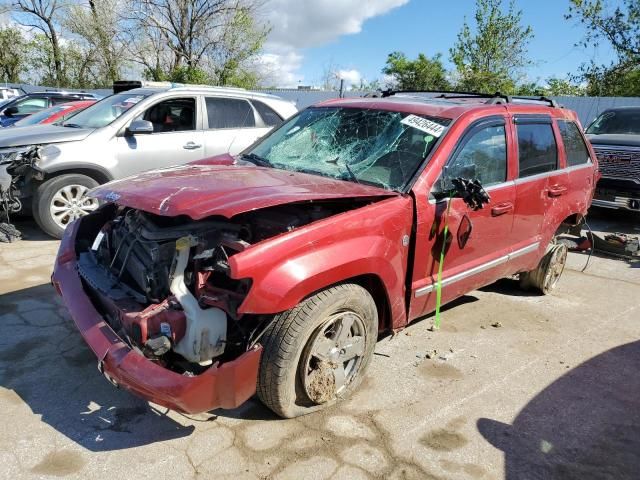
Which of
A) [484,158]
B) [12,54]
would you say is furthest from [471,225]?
[12,54]

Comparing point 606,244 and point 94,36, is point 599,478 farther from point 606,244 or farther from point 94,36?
point 94,36

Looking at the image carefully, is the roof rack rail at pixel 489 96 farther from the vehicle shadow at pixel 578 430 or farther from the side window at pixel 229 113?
the side window at pixel 229 113

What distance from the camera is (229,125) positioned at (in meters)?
7.33

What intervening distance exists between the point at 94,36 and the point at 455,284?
32.1 m

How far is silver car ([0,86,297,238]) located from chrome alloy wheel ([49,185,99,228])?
0.4 inches

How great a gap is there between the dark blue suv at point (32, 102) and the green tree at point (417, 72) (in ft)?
60.0

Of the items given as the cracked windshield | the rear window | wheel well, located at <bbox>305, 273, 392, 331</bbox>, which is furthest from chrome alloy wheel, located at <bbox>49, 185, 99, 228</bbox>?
the rear window

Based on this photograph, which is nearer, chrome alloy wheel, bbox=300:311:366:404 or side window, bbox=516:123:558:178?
chrome alloy wheel, bbox=300:311:366:404

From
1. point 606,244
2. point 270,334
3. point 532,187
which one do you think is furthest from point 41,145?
point 606,244

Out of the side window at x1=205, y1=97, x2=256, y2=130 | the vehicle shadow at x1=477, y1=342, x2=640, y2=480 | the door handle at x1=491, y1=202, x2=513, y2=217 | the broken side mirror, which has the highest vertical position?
the side window at x1=205, y1=97, x2=256, y2=130

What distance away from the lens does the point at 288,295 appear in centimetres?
251

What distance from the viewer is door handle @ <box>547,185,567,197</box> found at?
4.37 m

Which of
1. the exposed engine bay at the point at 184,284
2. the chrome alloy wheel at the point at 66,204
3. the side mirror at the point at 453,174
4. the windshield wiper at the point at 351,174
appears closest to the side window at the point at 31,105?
the chrome alloy wheel at the point at 66,204

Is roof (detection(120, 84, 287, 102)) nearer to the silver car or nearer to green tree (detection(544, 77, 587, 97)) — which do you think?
the silver car
